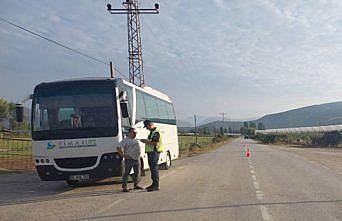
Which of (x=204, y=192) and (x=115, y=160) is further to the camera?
(x=115, y=160)

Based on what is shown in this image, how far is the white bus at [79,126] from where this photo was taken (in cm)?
1246

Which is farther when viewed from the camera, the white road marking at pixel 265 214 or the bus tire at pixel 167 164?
the bus tire at pixel 167 164

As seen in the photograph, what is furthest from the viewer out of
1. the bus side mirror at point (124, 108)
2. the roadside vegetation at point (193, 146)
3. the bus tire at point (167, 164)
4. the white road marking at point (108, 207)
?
the roadside vegetation at point (193, 146)

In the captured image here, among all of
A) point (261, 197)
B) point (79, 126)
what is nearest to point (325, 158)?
point (261, 197)

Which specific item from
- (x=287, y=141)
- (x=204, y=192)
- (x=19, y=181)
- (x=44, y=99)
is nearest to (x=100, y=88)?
(x=44, y=99)

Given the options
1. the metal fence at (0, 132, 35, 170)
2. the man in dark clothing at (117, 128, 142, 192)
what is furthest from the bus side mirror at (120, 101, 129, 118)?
the metal fence at (0, 132, 35, 170)

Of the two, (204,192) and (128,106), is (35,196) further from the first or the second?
(204,192)

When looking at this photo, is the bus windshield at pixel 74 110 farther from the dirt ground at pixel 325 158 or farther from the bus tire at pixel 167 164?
the dirt ground at pixel 325 158

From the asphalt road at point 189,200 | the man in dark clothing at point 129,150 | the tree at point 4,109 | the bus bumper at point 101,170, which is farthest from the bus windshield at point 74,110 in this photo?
the tree at point 4,109

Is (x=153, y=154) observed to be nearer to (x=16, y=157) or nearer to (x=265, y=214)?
(x=265, y=214)

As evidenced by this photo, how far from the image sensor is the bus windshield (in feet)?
41.4

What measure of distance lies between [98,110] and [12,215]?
15.1 feet

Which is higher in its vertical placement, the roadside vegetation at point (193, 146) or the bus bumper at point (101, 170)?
the bus bumper at point (101, 170)

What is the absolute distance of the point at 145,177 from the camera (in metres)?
16.4
